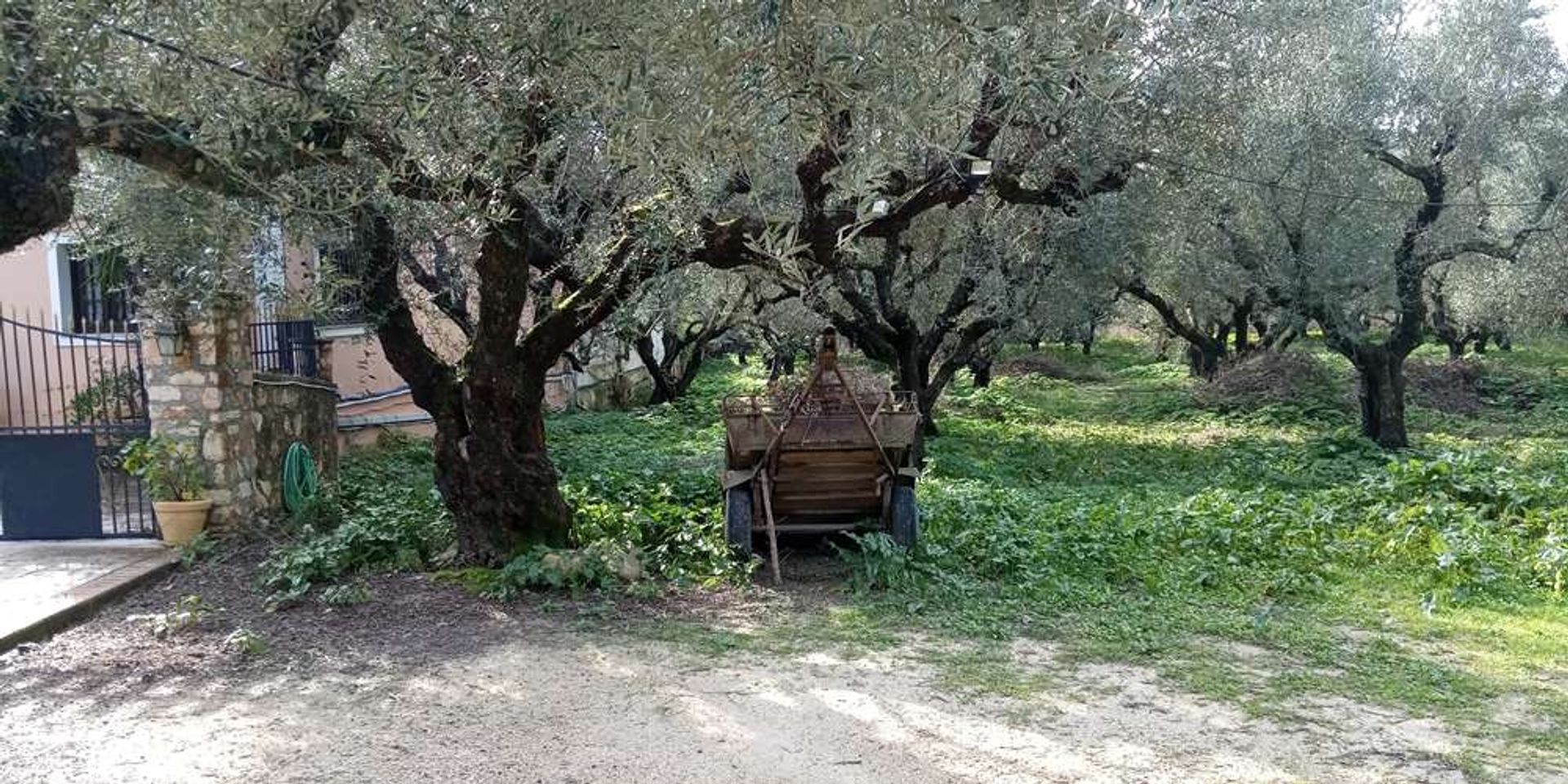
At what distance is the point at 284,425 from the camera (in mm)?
9508

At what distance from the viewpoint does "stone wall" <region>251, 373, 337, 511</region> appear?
909cm

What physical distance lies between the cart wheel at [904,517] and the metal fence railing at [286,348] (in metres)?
5.61

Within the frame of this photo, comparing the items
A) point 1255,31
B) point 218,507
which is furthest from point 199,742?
point 1255,31

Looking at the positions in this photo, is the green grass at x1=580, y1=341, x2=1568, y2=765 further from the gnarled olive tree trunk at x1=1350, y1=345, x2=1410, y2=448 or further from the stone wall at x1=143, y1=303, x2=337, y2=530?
the stone wall at x1=143, y1=303, x2=337, y2=530

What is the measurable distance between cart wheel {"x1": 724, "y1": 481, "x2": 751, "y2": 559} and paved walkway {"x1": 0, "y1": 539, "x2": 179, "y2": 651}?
4034 mm

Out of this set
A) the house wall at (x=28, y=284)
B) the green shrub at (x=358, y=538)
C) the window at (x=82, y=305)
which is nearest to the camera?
the green shrub at (x=358, y=538)

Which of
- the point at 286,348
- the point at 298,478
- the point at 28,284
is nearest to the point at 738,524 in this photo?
the point at 298,478

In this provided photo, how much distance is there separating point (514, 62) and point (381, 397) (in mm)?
11130

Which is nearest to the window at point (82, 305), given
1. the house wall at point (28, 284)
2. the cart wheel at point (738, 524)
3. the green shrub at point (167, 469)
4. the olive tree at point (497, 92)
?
the house wall at point (28, 284)

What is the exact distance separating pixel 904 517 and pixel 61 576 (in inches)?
229

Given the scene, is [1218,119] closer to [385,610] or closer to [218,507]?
[385,610]

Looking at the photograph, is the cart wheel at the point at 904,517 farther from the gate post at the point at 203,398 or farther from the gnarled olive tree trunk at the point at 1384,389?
the gnarled olive tree trunk at the point at 1384,389

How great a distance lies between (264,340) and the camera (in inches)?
399

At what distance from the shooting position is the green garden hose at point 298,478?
365 inches
